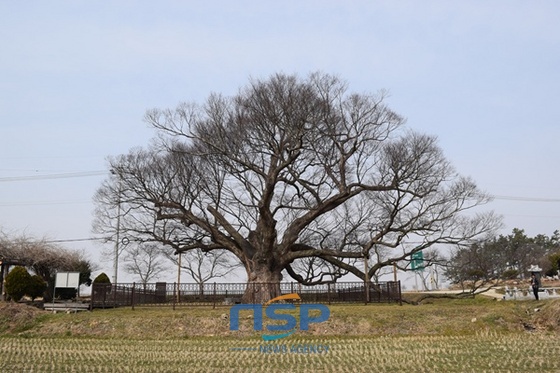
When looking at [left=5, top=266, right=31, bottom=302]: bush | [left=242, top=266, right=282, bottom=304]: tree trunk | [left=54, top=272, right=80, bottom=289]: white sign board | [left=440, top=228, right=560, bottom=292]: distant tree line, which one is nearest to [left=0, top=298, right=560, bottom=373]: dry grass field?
[left=242, top=266, right=282, bottom=304]: tree trunk

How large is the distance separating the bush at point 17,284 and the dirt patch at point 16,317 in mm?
5317

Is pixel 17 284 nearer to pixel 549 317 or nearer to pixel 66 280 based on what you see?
pixel 66 280

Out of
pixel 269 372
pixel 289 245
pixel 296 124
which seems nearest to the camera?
pixel 269 372

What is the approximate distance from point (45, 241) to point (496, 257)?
45.0 m

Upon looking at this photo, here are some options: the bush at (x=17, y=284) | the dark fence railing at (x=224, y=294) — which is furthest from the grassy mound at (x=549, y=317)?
the bush at (x=17, y=284)

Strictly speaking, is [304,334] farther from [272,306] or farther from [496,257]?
[496,257]

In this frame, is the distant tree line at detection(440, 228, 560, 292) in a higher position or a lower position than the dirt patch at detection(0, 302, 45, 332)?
higher

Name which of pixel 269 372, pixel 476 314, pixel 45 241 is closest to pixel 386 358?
pixel 269 372

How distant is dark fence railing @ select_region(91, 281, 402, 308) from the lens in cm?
2466

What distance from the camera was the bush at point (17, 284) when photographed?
89.8 feet

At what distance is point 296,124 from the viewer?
2462 cm

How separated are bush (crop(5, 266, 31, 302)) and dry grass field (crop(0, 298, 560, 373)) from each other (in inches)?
222

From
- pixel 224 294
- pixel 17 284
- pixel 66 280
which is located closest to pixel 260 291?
pixel 224 294

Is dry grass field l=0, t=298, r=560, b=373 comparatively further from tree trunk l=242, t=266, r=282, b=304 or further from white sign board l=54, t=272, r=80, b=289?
white sign board l=54, t=272, r=80, b=289
